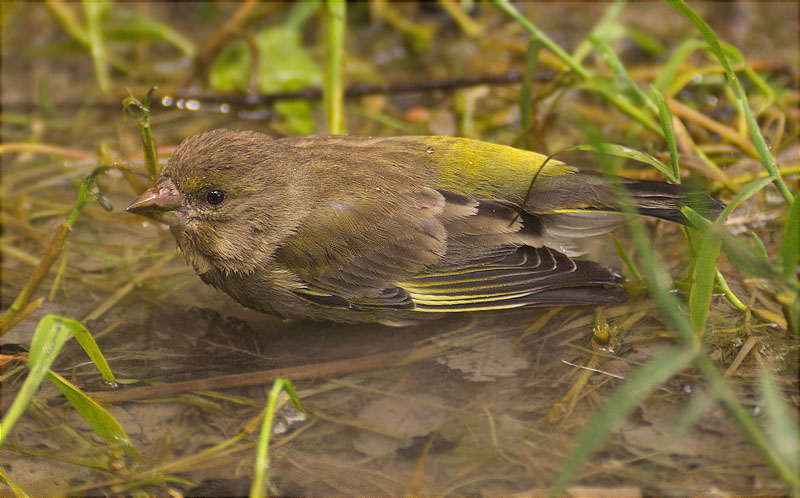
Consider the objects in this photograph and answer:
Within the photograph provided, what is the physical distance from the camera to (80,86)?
560cm

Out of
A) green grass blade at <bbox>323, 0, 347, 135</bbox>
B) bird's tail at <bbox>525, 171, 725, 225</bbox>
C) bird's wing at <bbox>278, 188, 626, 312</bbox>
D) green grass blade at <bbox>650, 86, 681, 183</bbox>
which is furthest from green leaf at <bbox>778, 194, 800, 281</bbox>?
green grass blade at <bbox>323, 0, 347, 135</bbox>

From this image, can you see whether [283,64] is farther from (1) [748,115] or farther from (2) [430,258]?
(1) [748,115]

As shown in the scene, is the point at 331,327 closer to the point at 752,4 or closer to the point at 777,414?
the point at 777,414

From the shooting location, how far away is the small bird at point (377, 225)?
3463 mm

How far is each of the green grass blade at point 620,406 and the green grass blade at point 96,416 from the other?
164 cm

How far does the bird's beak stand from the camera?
136 inches

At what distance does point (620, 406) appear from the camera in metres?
2.49

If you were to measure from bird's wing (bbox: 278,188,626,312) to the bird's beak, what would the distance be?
0.51 meters

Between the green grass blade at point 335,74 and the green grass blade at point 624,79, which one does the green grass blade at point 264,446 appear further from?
the green grass blade at point 624,79

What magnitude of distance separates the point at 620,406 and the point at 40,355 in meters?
1.94

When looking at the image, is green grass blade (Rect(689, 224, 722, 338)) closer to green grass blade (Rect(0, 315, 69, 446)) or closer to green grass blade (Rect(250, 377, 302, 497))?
green grass blade (Rect(250, 377, 302, 497))

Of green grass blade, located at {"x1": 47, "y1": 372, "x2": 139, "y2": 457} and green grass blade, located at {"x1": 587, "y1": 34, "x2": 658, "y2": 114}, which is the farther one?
green grass blade, located at {"x1": 587, "y1": 34, "x2": 658, "y2": 114}

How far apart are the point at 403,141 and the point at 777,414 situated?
78.7 inches

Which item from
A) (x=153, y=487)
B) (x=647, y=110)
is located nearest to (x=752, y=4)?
(x=647, y=110)
